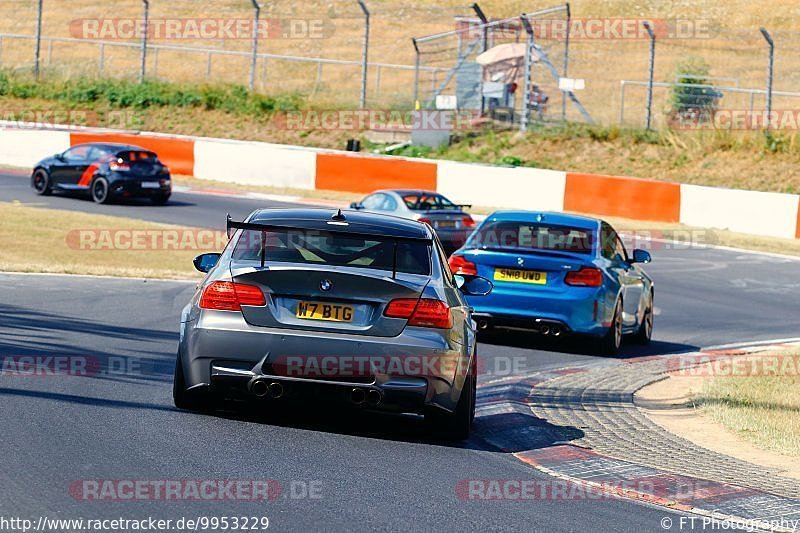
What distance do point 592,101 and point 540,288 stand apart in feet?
103

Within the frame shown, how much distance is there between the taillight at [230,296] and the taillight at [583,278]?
20.2ft

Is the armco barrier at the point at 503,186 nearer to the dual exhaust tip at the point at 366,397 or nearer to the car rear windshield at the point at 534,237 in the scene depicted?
the car rear windshield at the point at 534,237

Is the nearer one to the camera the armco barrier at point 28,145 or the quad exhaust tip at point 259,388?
the quad exhaust tip at point 259,388

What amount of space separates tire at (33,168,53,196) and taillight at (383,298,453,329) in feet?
75.7

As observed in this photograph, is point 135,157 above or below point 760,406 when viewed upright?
above

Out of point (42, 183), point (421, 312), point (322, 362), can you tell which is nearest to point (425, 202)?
point (42, 183)

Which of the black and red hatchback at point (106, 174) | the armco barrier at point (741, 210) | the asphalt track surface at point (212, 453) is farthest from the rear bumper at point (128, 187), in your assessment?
the asphalt track surface at point (212, 453)

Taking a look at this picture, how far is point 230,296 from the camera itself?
27.0 feet

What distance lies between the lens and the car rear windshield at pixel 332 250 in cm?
850

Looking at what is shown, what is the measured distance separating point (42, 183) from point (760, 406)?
72.6 ft

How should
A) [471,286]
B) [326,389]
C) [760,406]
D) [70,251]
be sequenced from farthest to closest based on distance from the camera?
[70,251] < [760,406] < [471,286] < [326,389]

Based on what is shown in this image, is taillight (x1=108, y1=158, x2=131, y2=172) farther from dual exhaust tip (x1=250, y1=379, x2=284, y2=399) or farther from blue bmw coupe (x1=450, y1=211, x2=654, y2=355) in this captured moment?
dual exhaust tip (x1=250, y1=379, x2=284, y2=399)

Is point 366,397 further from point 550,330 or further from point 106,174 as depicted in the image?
point 106,174

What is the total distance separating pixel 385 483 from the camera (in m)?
7.13
